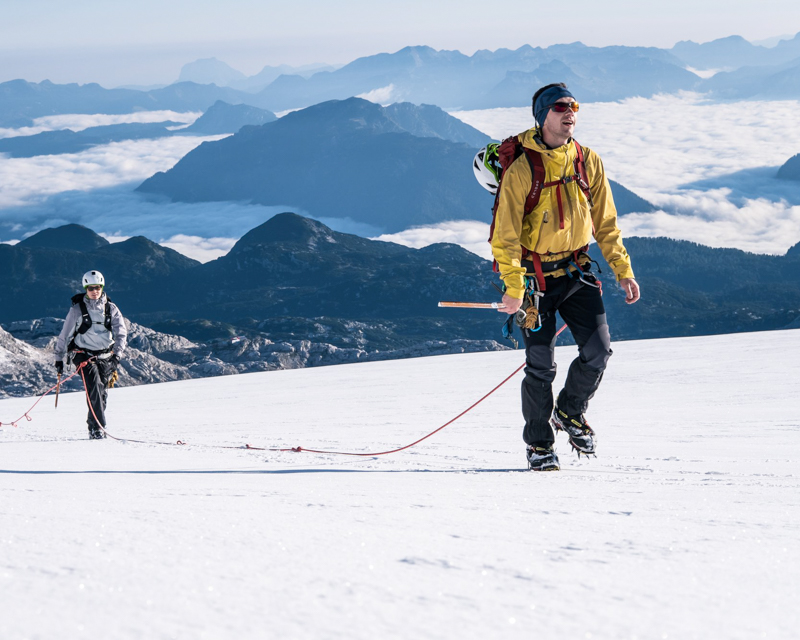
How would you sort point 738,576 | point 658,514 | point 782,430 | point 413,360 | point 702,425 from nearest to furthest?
1. point 738,576
2. point 658,514
3. point 782,430
4. point 702,425
5. point 413,360

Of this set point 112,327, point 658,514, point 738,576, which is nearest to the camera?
point 738,576

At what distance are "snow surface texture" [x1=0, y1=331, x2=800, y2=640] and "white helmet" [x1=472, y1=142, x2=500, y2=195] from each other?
249 centimetres

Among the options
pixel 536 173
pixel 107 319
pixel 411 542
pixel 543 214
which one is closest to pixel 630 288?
pixel 543 214

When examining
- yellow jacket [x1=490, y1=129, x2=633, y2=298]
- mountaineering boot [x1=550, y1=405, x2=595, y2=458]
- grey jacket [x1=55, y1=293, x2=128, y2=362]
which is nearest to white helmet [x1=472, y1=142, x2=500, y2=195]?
yellow jacket [x1=490, y1=129, x2=633, y2=298]

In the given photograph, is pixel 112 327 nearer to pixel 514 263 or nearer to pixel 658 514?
pixel 514 263

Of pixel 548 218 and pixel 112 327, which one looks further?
pixel 112 327

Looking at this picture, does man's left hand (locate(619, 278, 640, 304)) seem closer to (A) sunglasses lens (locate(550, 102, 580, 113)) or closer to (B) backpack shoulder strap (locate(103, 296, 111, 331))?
(A) sunglasses lens (locate(550, 102, 580, 113))

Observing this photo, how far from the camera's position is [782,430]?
830 cm

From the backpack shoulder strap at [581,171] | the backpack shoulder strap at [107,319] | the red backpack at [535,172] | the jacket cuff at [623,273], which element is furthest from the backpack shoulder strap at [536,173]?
the backpack shoulder strap at [107,319]

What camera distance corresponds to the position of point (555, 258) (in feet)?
21.5

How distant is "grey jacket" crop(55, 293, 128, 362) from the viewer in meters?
11.2

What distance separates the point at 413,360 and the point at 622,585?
22594 mm

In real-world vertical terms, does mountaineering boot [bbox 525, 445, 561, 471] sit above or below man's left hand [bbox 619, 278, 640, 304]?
below

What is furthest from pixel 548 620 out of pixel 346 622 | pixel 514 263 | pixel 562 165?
pixel 562 165
